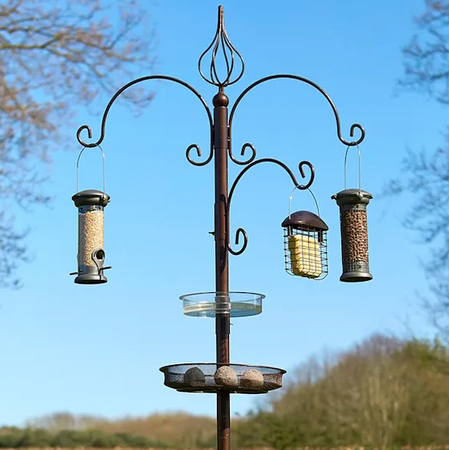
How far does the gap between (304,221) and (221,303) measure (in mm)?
689

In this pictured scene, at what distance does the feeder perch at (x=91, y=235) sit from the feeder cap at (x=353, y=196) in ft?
4.83

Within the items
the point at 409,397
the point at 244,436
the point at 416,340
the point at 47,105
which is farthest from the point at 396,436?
the point at 47,105

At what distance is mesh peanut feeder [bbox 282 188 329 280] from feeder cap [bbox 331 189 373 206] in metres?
0.35

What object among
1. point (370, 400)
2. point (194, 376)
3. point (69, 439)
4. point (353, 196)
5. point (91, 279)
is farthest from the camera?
point (370, 400)

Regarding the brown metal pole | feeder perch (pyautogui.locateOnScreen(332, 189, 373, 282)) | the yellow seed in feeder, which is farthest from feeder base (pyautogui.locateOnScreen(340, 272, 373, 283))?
the brown metal pole

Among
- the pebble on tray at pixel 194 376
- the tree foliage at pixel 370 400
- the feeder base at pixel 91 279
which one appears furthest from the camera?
the tree foliage at pixel 370 400

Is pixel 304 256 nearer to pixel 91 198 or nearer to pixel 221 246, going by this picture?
pixel 221 246

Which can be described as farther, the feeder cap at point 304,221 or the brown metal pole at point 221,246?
the feeder cap at point 304,221

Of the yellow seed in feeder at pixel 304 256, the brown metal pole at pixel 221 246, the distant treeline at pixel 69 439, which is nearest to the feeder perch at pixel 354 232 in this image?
the yellow seed in feeder at pixel 304 256

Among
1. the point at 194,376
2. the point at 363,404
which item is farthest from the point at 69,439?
the point at 194,376

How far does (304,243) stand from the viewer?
485 cm

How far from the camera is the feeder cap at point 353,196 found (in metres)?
5.19

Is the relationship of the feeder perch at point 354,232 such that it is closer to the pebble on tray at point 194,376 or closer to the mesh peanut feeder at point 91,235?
the pebble on tray at point 194,376

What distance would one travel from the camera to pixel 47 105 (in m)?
10.5
